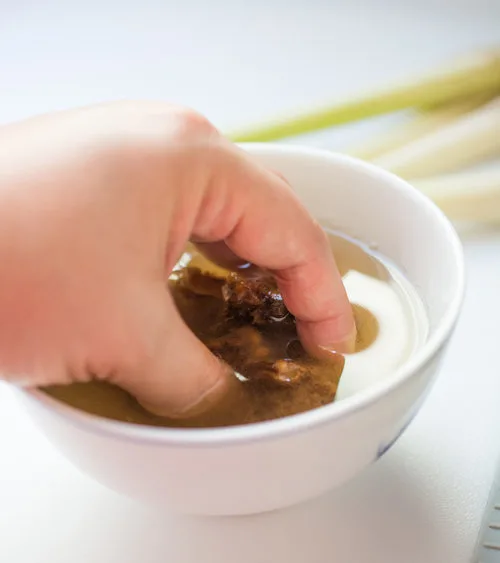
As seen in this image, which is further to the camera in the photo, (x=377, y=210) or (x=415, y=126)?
(x=415, y=126)

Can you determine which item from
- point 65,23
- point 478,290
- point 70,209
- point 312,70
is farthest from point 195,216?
point 65,23

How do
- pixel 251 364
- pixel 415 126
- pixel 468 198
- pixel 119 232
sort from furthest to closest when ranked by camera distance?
pixel 415 126 < pixel 468 198 < pixel 251 364 < pixel 119 232

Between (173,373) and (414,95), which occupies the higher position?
(414,95)

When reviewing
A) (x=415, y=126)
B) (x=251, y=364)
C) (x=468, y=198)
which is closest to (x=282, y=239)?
(x=251, y=364)

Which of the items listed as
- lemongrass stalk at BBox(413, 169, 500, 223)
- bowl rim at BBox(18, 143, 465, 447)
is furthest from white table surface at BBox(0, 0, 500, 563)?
bowl rim at BBox(18, 143, 465, 447)

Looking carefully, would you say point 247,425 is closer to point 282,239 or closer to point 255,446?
point 255,446

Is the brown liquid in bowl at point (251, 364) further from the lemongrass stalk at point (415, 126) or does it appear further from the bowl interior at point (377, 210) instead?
the lemongrass stalk at point (415, 126)

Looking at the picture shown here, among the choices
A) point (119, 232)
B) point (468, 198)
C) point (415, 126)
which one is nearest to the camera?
point (119, 232)
